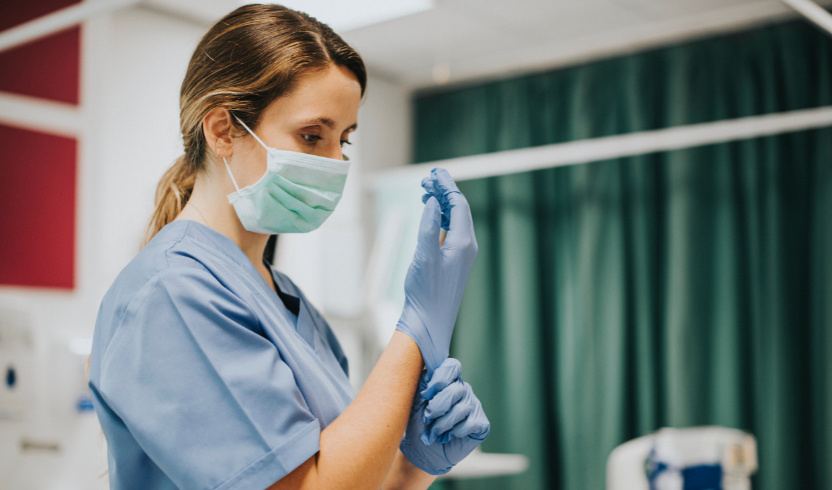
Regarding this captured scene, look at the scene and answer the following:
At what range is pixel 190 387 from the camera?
0.67 m

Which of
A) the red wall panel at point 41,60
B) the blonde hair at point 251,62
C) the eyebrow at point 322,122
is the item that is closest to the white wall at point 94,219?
the red wall panel at point 41,60

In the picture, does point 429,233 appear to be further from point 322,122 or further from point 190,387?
point 190,387

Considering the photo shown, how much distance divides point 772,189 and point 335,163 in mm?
2402

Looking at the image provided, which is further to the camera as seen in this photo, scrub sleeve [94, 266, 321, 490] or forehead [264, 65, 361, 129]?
forehead [264, 65, 361, 129]

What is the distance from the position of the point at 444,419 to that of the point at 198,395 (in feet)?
0.88

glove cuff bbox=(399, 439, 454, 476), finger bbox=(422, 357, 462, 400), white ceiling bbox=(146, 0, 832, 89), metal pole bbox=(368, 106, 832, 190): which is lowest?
glove cuff bbox=(399, 439, 454, 476)

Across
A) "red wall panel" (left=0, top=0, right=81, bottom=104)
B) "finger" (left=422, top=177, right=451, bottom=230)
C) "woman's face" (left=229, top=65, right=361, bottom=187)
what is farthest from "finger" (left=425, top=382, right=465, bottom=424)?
"red wall panel" (left=0, top=0, right=81, bottom=104)

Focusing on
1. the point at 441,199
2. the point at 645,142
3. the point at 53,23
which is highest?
the point at 53,23

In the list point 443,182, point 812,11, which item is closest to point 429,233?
point 443,182

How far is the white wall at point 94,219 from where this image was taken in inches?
79.7

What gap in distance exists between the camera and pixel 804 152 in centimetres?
273

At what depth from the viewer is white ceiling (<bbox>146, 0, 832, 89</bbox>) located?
2.76 m

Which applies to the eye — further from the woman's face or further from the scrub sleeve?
the scrub sleeve

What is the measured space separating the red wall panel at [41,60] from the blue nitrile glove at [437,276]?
189 cm
